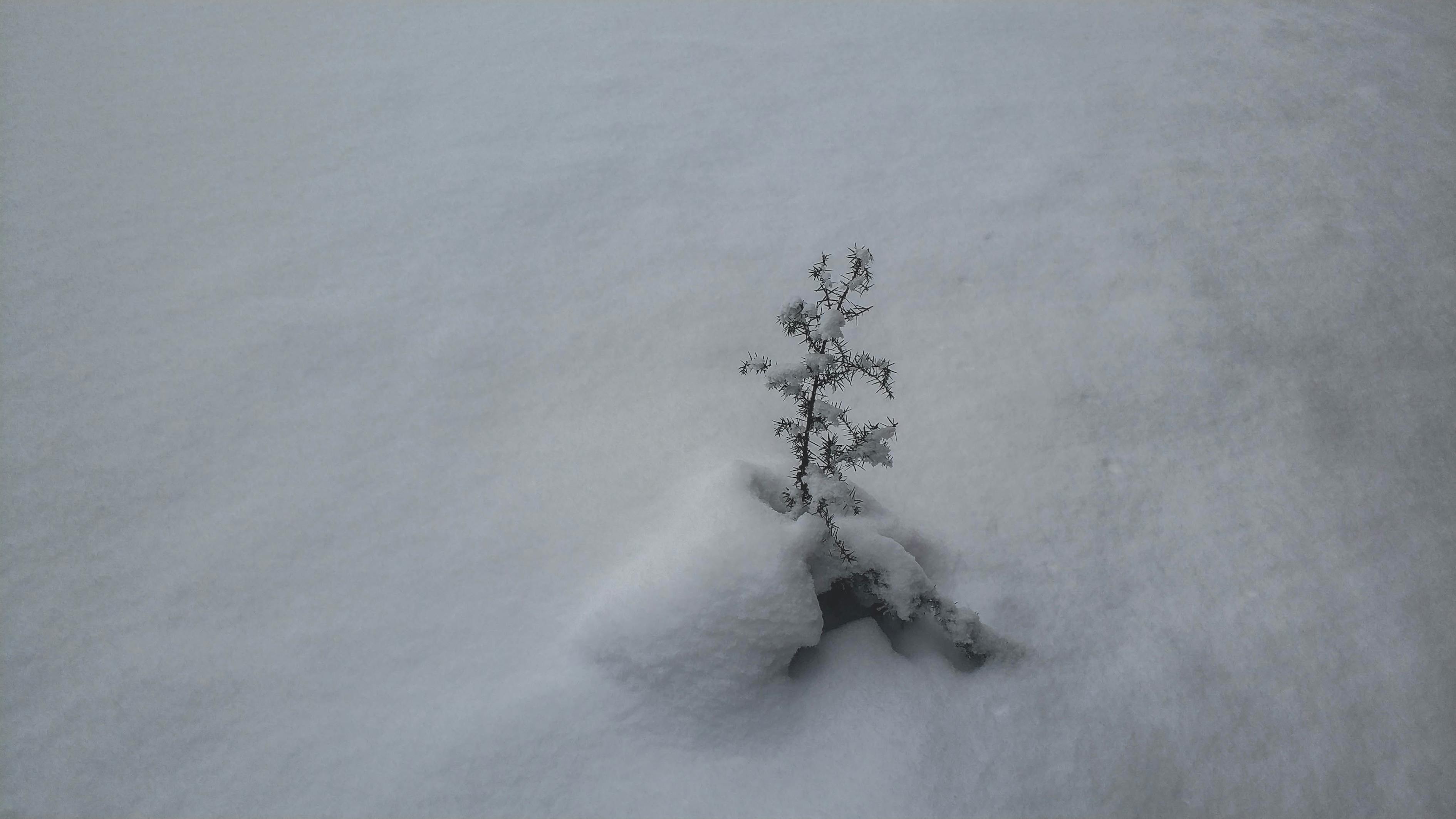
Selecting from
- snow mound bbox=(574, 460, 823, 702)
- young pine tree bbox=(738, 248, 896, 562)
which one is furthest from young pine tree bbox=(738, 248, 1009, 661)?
snow mound bbox=(574, 460, 823, 702)

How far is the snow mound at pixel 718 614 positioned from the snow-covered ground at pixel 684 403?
0.08ft

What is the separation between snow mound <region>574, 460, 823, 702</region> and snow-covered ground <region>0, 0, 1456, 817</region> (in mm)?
25

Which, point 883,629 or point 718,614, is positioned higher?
point 718,614

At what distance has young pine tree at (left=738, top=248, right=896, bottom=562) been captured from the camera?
2.60 m

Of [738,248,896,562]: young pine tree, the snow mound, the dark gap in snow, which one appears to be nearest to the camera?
[738,248,896,562]: young pine tree

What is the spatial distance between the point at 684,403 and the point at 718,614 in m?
1.52

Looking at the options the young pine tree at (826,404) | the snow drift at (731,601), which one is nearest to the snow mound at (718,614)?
the snow drift at (731,601)

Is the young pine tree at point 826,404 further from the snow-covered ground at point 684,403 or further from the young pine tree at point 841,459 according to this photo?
the snow-covered ground at point 684,403

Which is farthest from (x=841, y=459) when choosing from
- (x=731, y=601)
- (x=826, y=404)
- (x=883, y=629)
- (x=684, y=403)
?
(x=684, y=403)

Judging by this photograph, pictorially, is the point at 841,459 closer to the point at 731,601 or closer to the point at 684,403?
the point at 731,601

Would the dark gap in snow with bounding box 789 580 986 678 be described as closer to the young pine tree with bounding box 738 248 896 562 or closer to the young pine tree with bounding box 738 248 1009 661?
the young pine tree with bounding box 738 248 1009 661

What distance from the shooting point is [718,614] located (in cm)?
275

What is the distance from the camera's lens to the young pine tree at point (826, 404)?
2598 millimetres

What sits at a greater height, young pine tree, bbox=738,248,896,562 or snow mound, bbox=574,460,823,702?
young pine tree, bbox=738,248,896,562
